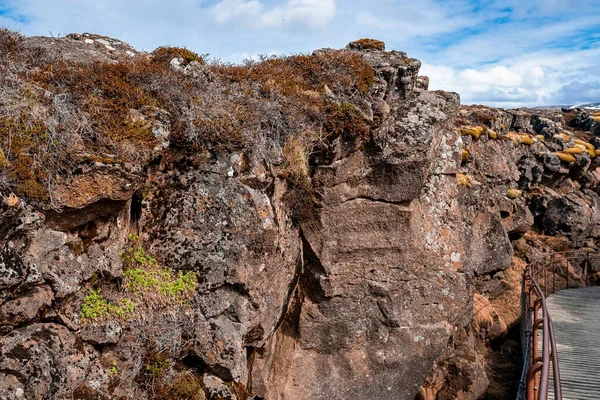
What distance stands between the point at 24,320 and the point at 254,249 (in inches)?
161

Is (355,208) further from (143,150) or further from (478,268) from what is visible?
(478,268)

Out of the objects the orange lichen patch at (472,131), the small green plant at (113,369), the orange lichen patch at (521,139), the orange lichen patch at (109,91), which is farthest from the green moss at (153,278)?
the orange lichen patch at (521,139)

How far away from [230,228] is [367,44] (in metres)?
8.48

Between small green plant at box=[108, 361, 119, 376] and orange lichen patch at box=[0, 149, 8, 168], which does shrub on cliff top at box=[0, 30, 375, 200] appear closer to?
orange lichen patch at box=[0, 149, 8, 168]

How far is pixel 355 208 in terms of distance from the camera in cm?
1218

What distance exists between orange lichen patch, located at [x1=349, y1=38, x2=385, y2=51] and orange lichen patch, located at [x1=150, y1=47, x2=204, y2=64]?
5.63m

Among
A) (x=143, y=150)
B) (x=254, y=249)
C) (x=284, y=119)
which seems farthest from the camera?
(x=284, y=119)

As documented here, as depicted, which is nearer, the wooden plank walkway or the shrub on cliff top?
the shrub on cliff top

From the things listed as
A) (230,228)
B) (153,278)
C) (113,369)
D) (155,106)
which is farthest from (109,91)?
(113,369)

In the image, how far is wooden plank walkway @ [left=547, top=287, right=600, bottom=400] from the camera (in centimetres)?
1198

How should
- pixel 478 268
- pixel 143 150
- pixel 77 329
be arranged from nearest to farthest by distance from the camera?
pixel 77 329 < pixel 143 150 < pixel 478 268

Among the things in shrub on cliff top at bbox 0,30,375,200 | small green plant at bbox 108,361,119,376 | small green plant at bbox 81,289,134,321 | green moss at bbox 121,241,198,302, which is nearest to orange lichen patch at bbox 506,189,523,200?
shrub on cliff top at bbox 0,30,375,200

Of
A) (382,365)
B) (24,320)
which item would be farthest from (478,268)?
(24,320)

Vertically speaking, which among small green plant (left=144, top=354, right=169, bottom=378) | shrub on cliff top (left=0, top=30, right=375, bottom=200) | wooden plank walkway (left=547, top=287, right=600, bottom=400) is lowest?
wooden plank walkway (left=547, top=287, right=600, bottom=400)
